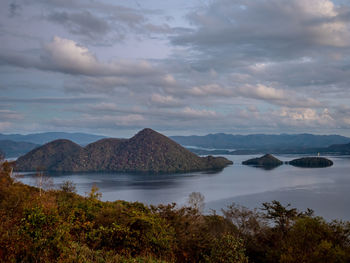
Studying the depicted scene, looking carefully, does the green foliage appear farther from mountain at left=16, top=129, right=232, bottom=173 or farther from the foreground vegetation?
mountain at left=16, top=129, right=232, bottom=173

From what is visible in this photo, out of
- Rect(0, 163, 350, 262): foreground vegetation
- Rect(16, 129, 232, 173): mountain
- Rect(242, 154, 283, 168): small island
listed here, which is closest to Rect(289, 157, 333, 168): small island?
Rect(242, 154, 283, 168): small island

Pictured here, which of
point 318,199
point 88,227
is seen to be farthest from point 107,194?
point 88,227

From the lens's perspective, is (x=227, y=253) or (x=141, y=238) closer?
(x=227, y=253)

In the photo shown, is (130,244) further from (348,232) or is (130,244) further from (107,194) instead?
(107,194)

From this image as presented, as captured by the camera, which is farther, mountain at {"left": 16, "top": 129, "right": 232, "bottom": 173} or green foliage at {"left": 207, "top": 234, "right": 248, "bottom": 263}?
mountain at {"left": 16, "top": 129, "right": 232, "bottom": 173}

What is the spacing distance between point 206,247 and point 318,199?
65891mm

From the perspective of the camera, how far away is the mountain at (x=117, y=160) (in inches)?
6668

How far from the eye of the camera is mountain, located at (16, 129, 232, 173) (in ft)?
556

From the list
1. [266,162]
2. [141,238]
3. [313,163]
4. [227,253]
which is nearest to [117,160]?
[266,162]

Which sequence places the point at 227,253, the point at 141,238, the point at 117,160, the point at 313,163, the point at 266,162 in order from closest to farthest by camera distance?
the point at 227,253 → the point at 141,238 → the point at 313,163 → the point at 266,162 → the point at 117,160

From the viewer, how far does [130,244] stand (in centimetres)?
1152

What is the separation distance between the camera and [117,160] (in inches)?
7347

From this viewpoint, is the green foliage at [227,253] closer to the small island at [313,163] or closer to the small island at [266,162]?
the small island at [313,163]

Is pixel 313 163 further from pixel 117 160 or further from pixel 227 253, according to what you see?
pixel 227 253
